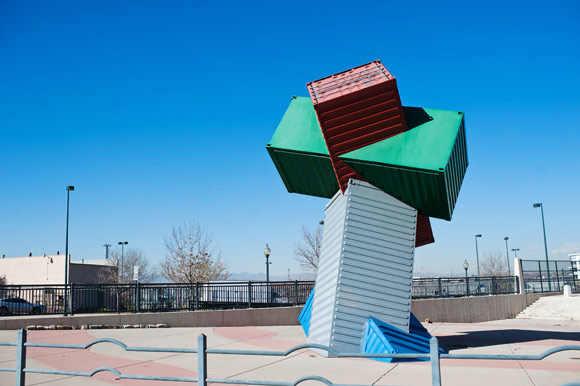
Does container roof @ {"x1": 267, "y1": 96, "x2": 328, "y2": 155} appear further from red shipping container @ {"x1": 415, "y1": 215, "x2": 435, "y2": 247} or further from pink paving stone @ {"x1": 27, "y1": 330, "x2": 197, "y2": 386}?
pink paving stone @ {"x1": 27, "y1": 330, "x2": 197, "y2": 386}

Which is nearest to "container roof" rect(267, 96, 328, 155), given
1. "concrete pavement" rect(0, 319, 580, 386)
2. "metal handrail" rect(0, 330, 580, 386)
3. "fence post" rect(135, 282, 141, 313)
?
"concrete pavement" rect(0, 319, 580, 386)

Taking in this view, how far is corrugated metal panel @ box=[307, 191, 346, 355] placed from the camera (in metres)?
11.9

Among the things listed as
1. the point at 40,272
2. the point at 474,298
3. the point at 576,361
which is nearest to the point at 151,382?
the point at 576,361

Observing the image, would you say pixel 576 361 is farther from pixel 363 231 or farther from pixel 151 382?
pixel 151 382

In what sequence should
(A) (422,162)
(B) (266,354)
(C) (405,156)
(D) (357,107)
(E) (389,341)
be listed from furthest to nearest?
(D) (357,107) < (C) (405,156) < (A) (422,162) < (E) (389,341) < (B) (266,354)

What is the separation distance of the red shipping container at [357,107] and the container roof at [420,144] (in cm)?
23

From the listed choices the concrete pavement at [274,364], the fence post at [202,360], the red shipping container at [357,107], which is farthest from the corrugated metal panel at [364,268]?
the fence post at [202,360]

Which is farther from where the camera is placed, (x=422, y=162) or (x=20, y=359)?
(x=422, y=162)

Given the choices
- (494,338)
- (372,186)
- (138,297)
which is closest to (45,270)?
(138,297)

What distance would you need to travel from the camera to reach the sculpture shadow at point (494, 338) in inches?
601

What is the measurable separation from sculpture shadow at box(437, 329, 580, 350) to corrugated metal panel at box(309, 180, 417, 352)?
310 centimetres

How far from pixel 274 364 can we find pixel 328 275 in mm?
2631

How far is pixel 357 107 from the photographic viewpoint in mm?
11805

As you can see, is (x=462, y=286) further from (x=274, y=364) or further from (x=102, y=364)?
(x=102, y=364)
